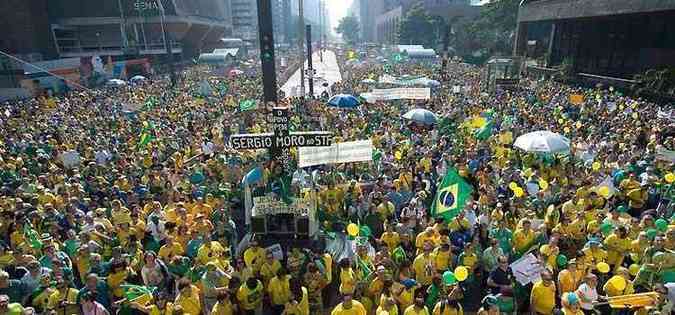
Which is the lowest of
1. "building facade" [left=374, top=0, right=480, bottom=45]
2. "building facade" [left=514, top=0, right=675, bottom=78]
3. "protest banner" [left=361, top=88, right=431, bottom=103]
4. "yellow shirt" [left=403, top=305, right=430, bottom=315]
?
"yellow shirt" [left=403, top=305, right=430, bottom=315]

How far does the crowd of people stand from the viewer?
6.19 m

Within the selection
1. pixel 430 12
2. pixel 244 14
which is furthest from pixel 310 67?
pixel 244 14

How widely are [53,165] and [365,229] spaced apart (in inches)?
356

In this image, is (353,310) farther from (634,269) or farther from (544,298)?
(634,269)

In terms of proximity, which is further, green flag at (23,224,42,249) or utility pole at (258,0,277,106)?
utility pole at (258,0,277,106)

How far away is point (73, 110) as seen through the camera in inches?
863

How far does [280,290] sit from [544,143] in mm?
7609

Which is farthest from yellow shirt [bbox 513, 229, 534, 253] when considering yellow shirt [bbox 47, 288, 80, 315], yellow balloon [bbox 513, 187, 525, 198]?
yellow shirt [bbox 47, 288, 80, 315]

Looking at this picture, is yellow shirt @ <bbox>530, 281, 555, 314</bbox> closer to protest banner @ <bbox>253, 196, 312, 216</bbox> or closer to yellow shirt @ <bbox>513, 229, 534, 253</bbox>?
yellow shirt @ <bbox>513, 229, 534, 253</bbox>

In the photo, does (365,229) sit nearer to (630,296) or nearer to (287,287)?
(287,287)

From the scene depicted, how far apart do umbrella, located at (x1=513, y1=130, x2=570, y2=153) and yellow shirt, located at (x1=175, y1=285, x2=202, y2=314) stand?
834 centimetres

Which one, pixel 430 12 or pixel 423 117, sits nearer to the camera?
pixel 423 117

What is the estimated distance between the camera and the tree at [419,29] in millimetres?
74875

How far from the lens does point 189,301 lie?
19.5 feet
